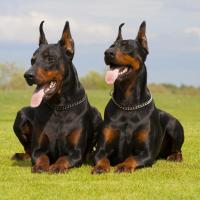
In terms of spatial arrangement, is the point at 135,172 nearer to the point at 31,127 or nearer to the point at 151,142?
the point at 151,142

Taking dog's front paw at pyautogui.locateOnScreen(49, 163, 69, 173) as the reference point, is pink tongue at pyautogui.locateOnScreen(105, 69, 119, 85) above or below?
above

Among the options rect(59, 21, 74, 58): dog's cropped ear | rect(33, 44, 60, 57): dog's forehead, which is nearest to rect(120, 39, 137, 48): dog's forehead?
rect(59, 21, 74, 58): dog's cropped ear

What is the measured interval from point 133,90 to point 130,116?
0.36 m

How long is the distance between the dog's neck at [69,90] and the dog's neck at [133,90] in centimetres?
56

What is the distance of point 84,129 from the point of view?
8117mm

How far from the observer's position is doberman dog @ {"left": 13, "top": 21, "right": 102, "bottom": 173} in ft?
25.5

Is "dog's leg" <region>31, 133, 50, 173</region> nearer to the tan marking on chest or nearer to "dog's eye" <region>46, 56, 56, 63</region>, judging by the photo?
the tan marking on chest

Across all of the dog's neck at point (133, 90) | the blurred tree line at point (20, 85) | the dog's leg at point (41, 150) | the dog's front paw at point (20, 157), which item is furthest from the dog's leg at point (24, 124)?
the blurred tree line at point (20, 85)

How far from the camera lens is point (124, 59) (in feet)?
25.4

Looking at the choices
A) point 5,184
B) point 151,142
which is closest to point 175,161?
point 151,142

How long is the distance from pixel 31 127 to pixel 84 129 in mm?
1148

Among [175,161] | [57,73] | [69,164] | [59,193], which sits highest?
[57,73]

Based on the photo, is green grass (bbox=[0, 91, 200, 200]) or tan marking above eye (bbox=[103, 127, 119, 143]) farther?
tan marking above eye (bbox=[103, 127, 119, 143])

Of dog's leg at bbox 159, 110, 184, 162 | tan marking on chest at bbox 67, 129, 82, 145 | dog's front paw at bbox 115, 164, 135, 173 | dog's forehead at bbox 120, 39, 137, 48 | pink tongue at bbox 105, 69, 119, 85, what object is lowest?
dog's leg at bbox 159, 110, 184, 162
